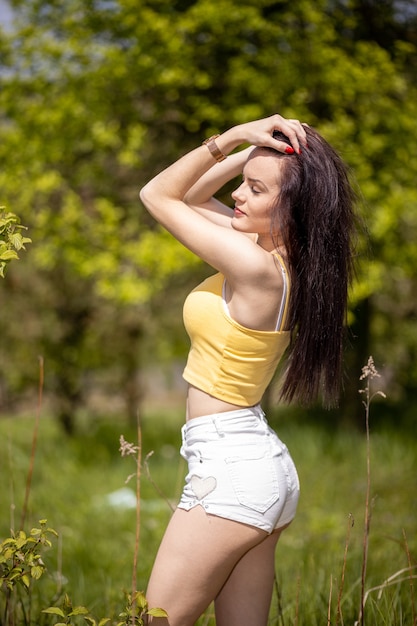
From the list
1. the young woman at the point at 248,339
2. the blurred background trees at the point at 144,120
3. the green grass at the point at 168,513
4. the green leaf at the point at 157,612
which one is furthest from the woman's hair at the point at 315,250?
the blurred background trees at the point at 144,120

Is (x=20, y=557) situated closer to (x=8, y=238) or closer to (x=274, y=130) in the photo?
(x=8, y=238)

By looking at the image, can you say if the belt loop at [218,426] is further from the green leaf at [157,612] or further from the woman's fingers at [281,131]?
the woman's fingers at [281,131]

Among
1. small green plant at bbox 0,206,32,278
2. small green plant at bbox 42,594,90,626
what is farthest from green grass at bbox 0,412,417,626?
small green plant at bbox 0,206,32,278

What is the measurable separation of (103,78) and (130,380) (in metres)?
3.99

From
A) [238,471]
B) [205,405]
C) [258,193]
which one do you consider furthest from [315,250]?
[238,471]

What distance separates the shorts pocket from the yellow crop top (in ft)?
0.57

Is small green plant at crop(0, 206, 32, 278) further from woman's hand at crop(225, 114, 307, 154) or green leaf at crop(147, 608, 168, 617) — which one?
green leaf at crop(147, 608, 168, 617)

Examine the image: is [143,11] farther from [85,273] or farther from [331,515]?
[331,515]

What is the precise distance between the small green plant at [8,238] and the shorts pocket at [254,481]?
2.73 ft

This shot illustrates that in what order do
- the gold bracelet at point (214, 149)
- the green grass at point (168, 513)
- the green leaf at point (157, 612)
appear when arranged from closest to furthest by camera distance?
1. the green leaf at point (157, 612)
2. the gold bracelet at point (214, 149)
3. the green grass at point (168, 513)

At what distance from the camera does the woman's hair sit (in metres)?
2.24

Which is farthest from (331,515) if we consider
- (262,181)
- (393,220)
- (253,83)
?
(262,181)

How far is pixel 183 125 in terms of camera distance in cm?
863

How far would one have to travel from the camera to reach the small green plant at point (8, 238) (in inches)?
88.6
